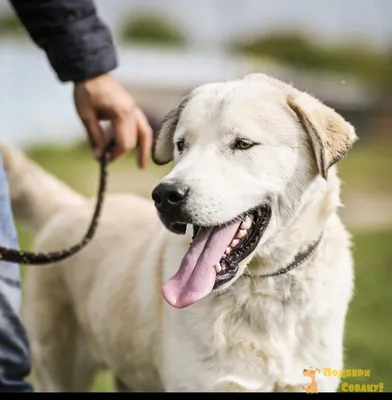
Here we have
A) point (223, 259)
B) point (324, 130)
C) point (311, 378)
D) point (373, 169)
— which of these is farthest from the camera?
point (373, 169)

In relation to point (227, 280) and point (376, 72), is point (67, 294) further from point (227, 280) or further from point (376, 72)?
point (376, 72)

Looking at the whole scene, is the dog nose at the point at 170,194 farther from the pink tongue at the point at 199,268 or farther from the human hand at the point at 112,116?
the human hand at the point at 112,116

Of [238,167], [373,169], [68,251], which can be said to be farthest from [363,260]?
[238,167]

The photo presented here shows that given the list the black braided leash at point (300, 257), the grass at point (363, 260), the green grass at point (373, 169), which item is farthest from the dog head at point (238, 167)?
the green grass at point (373, 169)

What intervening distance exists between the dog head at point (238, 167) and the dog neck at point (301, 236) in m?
0.07

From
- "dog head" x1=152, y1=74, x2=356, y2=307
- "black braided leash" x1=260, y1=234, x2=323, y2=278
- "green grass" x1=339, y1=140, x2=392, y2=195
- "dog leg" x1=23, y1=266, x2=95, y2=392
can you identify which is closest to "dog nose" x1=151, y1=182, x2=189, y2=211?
"dog head" x1=152, y1=74, x2=356, y2=307

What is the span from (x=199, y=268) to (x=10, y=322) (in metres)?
0.73

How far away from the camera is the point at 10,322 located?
8.62ft

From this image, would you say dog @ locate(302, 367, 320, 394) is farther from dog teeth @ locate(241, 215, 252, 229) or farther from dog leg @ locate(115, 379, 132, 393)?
dog leg @ locate(115, 379, 132, 393)

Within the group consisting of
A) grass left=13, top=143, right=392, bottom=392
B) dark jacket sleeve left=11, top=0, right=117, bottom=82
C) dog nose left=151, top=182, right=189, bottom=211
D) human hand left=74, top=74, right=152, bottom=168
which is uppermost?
dark jacket sleeve left=11, top=0, right=117, bottom=82

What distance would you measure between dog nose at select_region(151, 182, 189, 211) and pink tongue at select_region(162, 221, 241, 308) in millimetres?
172

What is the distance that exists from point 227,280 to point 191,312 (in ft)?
1.64

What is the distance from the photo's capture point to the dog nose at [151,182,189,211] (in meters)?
2.17

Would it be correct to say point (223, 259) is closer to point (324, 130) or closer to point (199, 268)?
point (199, 268)
